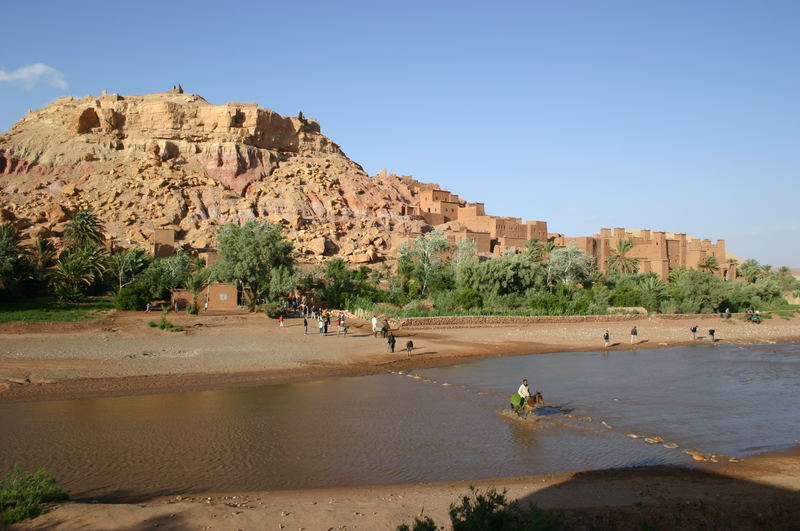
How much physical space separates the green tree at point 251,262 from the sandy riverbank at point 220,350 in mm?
2569

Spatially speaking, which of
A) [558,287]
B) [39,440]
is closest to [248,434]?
[39,440]

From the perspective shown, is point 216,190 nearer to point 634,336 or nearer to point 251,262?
point 251,262

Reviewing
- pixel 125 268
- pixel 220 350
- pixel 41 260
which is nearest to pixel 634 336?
pixel 220 350

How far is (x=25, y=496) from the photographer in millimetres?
6926

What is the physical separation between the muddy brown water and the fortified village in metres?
29.6

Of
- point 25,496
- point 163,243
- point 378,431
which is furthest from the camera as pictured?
point 163,243

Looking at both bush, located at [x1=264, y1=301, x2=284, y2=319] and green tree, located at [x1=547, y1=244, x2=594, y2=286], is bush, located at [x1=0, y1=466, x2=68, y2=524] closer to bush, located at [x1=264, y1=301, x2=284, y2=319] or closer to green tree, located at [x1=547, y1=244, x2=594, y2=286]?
bush, located at [x1=264, y1=301, x2=284, y2=319]

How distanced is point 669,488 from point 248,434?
24.0 feet

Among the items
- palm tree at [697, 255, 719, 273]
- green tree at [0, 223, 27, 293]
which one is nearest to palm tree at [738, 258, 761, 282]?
palm tree at [697, 255, 719, 273]

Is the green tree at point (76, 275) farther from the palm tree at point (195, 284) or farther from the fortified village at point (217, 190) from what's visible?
the fortified village at point (217, 190)

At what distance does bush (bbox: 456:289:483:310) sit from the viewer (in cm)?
3425

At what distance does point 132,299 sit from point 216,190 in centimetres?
2979

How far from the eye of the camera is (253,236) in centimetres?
3219

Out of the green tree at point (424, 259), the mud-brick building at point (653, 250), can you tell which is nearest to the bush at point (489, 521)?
the green tree at point (424, 259)
